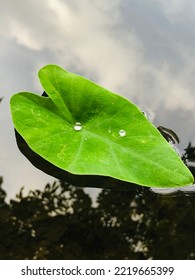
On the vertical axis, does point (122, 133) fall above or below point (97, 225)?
above

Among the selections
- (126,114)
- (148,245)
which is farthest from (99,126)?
(148,245)

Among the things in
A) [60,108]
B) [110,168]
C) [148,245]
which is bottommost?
[148,245]

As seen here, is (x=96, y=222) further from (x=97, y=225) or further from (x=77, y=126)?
(x=77, y=126)

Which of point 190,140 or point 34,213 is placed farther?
point 190,140

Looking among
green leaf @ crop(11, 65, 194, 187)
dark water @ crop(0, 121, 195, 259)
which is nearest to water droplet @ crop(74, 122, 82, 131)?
green leaf @ crop(11, 65, 194, 187)

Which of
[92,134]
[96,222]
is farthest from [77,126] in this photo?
[96,222]

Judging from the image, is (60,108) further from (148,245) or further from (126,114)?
(148,245)

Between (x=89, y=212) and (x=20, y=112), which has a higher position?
(x=20, y=112)

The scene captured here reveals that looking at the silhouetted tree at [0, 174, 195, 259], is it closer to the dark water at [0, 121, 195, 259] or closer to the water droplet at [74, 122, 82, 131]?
the dark water at [0, 121, 195, 259]

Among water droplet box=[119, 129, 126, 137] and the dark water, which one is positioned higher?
water droplet box=[119, 129, 126, 137]
